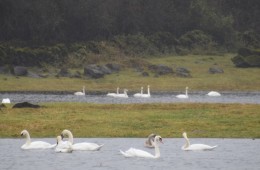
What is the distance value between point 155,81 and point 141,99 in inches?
564

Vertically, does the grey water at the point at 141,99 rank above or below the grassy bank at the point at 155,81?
below

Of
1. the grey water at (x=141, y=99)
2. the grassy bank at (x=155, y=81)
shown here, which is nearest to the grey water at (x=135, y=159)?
the grey water at (x=141, y=99)

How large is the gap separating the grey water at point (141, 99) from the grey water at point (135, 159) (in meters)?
22.9

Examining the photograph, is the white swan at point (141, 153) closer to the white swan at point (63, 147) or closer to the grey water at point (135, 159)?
the grey water at point (135, 159)

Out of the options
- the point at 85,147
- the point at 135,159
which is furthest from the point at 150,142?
the point at 135,159

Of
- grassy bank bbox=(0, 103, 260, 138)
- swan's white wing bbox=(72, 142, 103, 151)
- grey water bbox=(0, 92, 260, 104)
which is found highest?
grey water bbox=(0, 92, 260, 104)

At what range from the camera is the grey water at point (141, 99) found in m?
54.7

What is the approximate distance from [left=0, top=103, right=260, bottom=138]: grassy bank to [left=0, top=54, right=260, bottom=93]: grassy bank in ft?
87.2

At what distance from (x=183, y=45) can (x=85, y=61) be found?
1360 cm

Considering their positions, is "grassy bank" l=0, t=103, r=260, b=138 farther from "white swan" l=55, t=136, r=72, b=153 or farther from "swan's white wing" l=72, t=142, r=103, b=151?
"white swan" l=55, t=136, r=72, b=153

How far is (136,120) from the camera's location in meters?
36.2

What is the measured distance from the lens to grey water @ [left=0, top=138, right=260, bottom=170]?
25.5 m

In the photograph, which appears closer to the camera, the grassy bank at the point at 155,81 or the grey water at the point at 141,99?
the grey water at the point at 141,99

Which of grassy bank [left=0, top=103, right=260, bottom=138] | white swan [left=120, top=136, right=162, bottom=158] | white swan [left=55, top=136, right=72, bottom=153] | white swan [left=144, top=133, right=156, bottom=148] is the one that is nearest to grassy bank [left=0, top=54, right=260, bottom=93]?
grassy bank [left=0, top=103, right=260, bottom=138]
